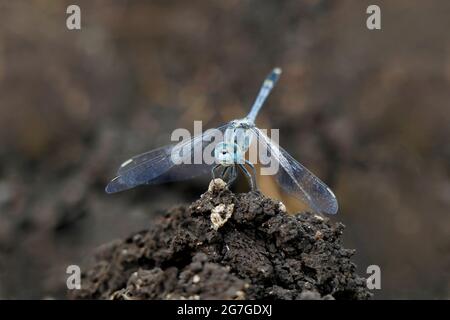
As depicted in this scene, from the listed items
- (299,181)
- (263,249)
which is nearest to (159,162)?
(299,181)

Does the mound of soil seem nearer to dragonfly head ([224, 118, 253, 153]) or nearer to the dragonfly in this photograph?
the dragonfly

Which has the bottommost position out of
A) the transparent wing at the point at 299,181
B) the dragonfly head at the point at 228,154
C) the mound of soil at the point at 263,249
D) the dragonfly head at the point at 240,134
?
the mound of soil at the point at 263,249

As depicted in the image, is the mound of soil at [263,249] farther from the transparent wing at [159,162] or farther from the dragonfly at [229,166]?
the transparent wing at [159,162]

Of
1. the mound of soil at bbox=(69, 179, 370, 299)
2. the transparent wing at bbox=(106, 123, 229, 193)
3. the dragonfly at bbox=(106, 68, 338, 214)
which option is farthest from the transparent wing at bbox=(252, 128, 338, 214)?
the transparent wing at bbox=(106, 123, 229, 193)

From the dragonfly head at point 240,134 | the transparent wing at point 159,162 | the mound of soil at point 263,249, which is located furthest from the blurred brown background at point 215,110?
the mound of soil at point 263,249

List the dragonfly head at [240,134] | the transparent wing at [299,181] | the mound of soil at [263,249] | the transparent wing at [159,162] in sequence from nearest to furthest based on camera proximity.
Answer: the mound of soil at [263,249] → the transparent wing at [299,181] → the dragonfly head at [240,134] → the transparent wing at [159,162]

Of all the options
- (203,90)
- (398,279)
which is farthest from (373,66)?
(398,279)

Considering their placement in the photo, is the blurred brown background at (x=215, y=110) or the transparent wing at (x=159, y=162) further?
the blurred brown background at (x=215, y=110)
